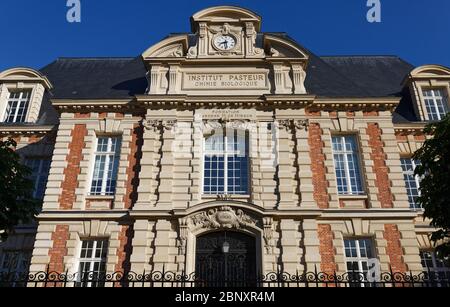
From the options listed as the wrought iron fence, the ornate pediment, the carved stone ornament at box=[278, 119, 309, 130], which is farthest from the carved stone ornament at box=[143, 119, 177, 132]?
the wrought iron fence

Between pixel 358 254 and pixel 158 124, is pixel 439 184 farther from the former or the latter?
pixel 158 124

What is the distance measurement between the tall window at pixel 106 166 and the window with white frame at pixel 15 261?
3095mm

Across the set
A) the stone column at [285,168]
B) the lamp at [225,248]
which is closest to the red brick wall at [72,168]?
the lamp at [225,248]

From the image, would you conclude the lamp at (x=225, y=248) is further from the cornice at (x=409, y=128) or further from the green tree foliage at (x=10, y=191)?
the cornice at (x=409, y=128)

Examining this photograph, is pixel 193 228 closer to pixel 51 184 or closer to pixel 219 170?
pixel 219 170

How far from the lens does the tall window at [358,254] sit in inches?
518

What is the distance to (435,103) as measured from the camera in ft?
57.2

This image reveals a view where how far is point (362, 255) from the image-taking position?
13430 mm

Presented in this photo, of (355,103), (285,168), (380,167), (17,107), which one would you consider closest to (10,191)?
(17,107)

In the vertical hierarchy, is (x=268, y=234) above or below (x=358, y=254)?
above

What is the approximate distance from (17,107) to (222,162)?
8.95m

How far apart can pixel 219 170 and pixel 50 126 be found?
22.5ft

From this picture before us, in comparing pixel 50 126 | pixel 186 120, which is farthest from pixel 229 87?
pixel 50 126

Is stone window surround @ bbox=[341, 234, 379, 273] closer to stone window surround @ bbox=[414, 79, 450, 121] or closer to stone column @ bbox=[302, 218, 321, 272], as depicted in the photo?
stone column @ bbox=[302, 218, 321, 272]
